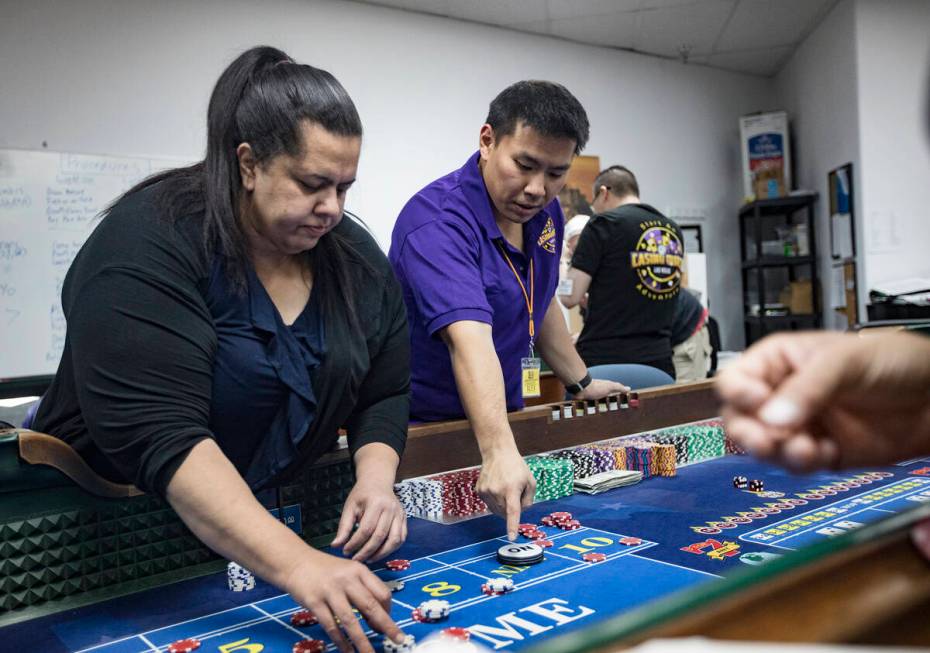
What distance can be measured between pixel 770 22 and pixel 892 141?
51.3 inches

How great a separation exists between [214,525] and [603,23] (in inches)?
223

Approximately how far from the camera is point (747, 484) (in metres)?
1.79

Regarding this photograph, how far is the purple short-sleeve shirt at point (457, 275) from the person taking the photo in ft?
6.21

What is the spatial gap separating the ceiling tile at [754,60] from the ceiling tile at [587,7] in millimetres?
1532

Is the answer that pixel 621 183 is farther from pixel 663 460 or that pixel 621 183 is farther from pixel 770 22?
pixel 770 22

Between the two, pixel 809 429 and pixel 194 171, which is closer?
pixel 809 429

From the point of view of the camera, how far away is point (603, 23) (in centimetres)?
598

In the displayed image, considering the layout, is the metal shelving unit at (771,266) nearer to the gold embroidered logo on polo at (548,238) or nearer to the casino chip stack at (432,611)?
the gold embroidered logo on polo at (548,238)

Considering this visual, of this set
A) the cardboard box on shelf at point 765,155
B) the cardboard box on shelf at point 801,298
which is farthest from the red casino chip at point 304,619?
the cardboard box on shelf at point 765,155

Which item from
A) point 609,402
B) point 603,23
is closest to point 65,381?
point 609,402

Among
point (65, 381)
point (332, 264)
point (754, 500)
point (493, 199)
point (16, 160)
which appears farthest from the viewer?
point (16, 160)

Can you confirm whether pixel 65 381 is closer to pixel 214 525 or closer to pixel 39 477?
pixel 39 477

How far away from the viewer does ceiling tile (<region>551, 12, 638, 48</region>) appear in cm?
589

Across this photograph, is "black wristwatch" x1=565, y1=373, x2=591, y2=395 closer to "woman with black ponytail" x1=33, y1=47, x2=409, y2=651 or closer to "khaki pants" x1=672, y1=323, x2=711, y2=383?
"woman with black ponytail" x1=33, y1=47, x2=409, y2=651
